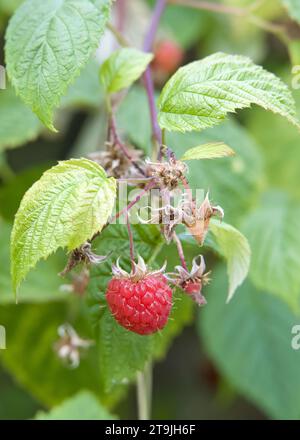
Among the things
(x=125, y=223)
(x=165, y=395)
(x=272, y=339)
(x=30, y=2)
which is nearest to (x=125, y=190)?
(x=125, y=223)

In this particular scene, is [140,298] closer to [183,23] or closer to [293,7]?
[293,7]

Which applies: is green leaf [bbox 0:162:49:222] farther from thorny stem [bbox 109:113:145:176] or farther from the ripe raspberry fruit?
the ripe raspberry fruit

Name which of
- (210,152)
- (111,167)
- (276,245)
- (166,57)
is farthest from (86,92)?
(210,152)

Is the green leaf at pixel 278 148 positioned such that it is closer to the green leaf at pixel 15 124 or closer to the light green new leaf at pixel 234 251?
the green leaf at pixel 15 124

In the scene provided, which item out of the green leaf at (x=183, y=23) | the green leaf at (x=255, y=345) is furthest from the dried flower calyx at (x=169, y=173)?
the green leaf at (x=183, y=23)

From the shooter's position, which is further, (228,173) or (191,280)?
(228,173)

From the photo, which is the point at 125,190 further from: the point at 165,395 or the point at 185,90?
the point at 165,395
